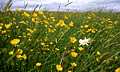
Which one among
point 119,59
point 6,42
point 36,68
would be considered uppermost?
point 6,42

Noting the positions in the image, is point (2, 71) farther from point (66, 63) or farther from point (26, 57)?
point (66, 63)

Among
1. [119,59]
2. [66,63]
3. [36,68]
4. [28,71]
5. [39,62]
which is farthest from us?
[119,59]

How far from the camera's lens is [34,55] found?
2.85 meters

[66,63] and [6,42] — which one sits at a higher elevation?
[6,42]

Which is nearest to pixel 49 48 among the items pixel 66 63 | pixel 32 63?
pixel 66 63

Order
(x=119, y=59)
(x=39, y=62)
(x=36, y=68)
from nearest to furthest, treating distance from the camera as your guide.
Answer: (x=36, y=68) < (x=39, y=62) < (x=119, y=59)

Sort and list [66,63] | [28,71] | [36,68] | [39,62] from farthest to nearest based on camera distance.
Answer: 1. [66,63]
2. [39,62]
3. [36,68]
4. [28,71]

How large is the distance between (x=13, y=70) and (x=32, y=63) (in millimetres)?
265

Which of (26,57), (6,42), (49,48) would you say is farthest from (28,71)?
(49,48)

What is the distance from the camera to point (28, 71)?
2416 mm

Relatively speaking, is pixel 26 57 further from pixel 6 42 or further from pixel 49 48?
pixel 49 48

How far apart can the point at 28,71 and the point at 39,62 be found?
375mm

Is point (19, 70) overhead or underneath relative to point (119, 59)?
overhead

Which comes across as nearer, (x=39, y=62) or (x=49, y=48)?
(x=39, y=62)
